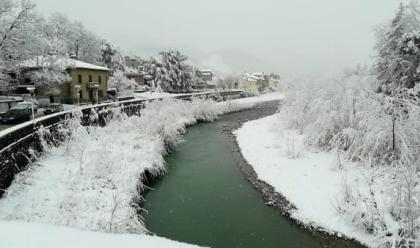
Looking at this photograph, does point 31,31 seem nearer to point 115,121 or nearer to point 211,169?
point 115,121

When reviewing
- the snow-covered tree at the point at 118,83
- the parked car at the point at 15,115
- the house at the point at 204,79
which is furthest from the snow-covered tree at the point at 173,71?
the parked car at the point at 15,115

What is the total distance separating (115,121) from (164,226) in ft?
41.5

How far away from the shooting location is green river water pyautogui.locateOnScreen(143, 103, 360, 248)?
10.3m

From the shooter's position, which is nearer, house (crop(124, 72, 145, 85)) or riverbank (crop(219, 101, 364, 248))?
riverbank (crop(219, 101, 364, 248))

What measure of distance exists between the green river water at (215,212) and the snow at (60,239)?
15.6ft

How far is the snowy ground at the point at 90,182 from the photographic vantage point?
9.23 m

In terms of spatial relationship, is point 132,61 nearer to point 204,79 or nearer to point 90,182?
point 204,79

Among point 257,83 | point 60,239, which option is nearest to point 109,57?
point 257,83

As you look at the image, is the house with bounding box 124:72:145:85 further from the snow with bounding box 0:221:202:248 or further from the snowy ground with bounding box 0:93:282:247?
the snow with bounding box 0:221:202:248

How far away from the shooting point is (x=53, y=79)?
4081 cm

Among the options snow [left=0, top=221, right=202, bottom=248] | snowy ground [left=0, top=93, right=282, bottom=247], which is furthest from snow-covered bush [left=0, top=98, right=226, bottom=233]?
snow [left=0, top=221, right=202, bottom=248]

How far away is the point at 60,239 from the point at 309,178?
11003 mm

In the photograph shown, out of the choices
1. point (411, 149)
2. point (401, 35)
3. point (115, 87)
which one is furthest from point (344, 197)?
point (115, 87)

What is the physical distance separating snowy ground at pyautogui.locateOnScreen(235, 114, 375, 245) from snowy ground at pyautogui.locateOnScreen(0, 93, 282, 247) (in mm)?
5123
